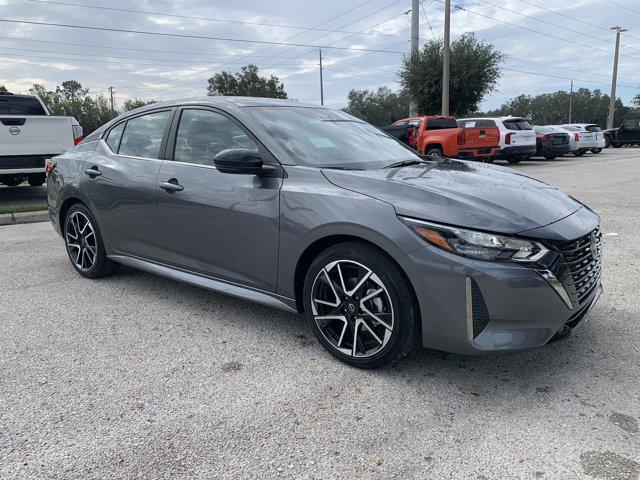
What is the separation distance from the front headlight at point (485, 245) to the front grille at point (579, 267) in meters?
0.16

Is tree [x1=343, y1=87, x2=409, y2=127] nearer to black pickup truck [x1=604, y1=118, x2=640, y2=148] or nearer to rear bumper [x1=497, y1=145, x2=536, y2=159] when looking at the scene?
black pickup truck [x1=604, y1=118, x2=640, y2=148]

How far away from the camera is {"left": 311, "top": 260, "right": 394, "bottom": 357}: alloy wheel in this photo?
290 centimetres

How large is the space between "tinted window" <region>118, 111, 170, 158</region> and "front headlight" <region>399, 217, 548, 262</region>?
2.44 m

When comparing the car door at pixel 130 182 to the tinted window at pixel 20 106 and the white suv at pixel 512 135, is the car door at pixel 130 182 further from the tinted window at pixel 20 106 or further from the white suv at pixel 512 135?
the white suv at pixel 512 135

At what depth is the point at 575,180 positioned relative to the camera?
507 inches

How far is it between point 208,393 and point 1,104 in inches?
378

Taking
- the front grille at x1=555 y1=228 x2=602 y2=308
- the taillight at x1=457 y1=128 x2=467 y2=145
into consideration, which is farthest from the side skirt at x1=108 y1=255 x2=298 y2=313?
the taillight at x1=457 y1=128 x2=467 y2=145

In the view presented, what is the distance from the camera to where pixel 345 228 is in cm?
293

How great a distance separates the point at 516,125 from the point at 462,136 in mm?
3559

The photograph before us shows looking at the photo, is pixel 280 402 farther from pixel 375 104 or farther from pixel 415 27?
pixel 375 104

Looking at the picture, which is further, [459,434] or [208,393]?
[208,393]

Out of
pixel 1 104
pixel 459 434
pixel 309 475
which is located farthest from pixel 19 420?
pixel 1 104

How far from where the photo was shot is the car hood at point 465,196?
2697 mm

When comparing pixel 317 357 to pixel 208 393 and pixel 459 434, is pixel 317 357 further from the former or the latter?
pixel 459 434
